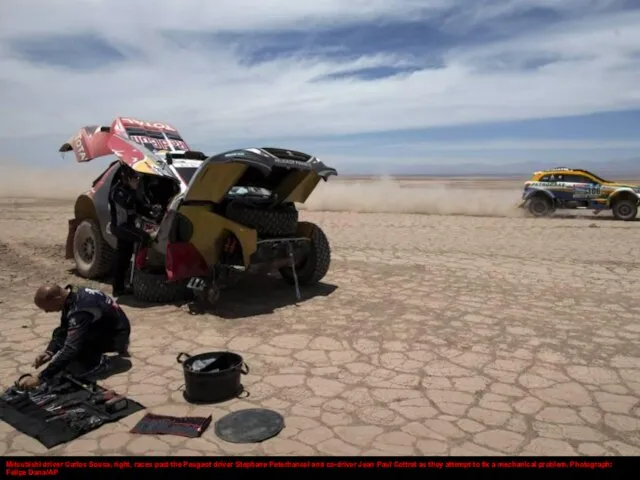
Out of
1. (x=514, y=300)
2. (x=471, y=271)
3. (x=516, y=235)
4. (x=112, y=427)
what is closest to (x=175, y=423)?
(x=112, y=427)

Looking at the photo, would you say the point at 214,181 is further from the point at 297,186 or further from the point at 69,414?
the point at 69,414

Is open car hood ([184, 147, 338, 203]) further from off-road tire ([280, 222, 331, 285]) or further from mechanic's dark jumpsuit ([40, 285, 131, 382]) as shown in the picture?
mechanic's dark jumpsuit ([40, 285, 131, 382])

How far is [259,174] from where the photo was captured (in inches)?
279

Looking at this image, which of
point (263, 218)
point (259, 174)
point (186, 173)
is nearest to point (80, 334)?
point (263, 218)

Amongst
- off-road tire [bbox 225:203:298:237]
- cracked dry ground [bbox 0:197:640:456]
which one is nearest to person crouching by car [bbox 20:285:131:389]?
cracked dry ground [bbox 0:197:640:456]

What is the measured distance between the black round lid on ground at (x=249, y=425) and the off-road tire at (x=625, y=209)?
19118 millimetres

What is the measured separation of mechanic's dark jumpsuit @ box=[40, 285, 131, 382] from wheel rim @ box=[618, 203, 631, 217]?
19.3 m

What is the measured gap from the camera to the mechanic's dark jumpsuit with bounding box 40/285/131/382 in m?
4.23

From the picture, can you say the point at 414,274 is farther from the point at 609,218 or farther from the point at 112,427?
the point at 609,218

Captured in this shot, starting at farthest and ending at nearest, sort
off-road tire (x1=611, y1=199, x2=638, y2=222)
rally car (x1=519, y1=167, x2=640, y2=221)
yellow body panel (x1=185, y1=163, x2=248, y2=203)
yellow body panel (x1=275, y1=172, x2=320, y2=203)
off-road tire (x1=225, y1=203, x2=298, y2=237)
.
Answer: rally car (x1=519, y1=167, x2=640, y2=221) < off-road tire (x1=611, y1=199, x2=638, y2=222) < yellow body panel (x1=275, y1=172, x2=320, y2=203) < off-road tire (x1=225, y1=203, x2=298, y2=237) < yellow body panel (x1=185, y1=163, x2=248, y2=203)

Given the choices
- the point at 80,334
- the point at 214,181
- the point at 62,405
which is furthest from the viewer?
the point at 214,181

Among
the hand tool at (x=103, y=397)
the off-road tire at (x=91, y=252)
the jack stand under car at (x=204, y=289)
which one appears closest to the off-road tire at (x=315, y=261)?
the jack stand under car at (x=204, y=289)

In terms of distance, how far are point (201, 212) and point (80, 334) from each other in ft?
8.16
